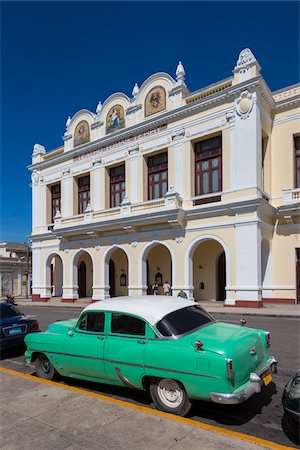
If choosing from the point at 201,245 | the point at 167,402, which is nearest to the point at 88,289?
the point at 201,245

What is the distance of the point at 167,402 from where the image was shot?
4.89 meters

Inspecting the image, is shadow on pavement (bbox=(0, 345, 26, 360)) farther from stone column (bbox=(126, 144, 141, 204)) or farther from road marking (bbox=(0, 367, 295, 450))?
stone column (bbox=(126, 144, 141, 204))

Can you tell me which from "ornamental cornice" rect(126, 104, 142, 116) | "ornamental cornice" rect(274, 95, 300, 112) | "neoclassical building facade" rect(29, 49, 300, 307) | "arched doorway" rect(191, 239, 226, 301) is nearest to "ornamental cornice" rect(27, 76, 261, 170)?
"neoclassical building facade" rect(29, 49, 300, 307)

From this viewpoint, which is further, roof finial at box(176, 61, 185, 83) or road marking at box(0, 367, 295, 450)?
roof finial at box(176, 61, 185, 83)

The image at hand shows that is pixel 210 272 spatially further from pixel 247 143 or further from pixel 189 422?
pixel 189 422

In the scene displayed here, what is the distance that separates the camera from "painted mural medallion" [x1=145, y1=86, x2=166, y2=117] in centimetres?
2395

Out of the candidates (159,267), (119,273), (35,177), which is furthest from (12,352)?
(35,177)

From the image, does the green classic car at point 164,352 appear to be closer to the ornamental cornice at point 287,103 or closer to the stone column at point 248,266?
the stone column at point 248,266

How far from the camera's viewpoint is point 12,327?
28.9 feet

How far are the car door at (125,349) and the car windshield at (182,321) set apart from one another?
277mm

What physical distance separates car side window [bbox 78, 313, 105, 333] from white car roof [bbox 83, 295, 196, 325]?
11cm

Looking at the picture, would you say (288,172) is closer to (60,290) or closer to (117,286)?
(117,286)

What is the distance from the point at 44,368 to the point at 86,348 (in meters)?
1.38

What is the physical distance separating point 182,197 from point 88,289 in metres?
13.4
